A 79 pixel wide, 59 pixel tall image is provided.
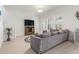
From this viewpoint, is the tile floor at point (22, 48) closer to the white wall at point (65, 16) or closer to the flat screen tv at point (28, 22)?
the flat screen tv at point (28, 22)

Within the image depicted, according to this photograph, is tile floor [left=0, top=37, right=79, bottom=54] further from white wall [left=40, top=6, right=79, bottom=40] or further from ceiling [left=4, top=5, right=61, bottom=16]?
ceiling [left=4, top=5, right=61, bottom=16]

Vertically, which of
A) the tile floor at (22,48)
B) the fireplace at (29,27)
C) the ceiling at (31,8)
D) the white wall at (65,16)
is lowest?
the tile floor at (22,48)

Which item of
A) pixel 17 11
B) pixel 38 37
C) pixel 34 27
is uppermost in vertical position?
pixel 17 11

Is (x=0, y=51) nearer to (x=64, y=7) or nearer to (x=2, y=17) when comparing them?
A: (x=2, y=17)

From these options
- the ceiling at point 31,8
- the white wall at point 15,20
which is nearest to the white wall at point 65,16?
the ceiling at point 31,8

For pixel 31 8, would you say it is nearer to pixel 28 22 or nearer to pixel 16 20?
pixel 28 22

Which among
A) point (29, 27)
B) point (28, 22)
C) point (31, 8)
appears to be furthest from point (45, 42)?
point (31, 8)

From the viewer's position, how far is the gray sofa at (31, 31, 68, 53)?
110 inches

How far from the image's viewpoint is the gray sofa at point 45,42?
279cm

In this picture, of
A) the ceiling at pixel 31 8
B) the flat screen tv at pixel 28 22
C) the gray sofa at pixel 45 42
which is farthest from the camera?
the flat screen tv at pixel 28 22
